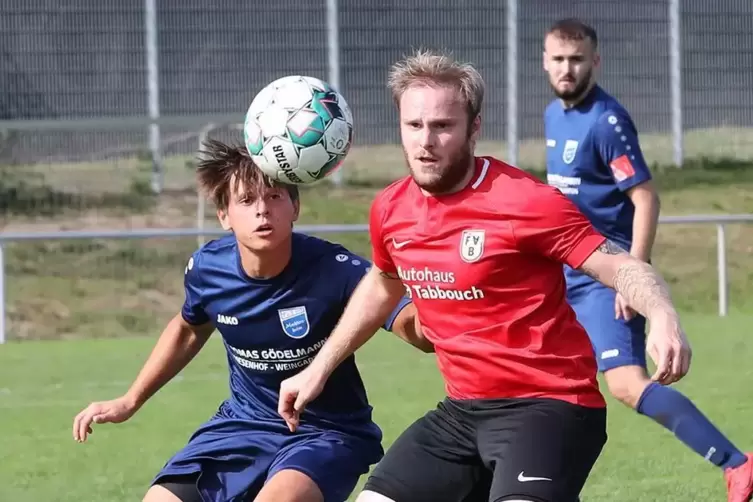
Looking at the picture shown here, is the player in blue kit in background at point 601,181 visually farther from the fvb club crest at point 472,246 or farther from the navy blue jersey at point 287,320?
the fvb club crest at point 472,246

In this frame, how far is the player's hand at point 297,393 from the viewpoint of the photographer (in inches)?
175

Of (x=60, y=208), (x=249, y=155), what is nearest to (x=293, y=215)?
(x=249, y=155)

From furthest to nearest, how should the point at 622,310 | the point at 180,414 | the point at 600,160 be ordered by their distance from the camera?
1. the point at 180,414
2. the point at 600,160
3. the point at 622,310

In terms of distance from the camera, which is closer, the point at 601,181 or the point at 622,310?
the point at 622,310

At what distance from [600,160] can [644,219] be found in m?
0.47

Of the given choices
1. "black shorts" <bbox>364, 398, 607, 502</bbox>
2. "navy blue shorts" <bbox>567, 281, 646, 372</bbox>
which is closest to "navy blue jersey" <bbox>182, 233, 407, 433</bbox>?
"black shorts" <bbox>364, 398, 607, 502</bbox>

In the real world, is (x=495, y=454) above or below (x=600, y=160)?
below

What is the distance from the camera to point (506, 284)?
4.16 metres

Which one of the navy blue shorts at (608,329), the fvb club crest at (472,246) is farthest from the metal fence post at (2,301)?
the fvb club crest at (472,246)

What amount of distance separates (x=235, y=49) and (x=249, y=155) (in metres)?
13.5

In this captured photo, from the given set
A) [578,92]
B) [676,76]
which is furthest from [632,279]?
[676,76]

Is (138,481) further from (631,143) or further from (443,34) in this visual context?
(443,34)

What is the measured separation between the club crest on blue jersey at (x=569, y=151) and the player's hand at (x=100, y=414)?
311 centimetres

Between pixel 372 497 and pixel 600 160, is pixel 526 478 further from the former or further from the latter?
pixel 600 160
